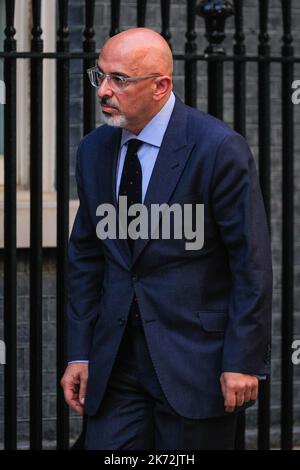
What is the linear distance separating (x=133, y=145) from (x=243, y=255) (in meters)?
0.52

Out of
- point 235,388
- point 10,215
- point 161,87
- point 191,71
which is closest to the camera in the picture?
point 235,388

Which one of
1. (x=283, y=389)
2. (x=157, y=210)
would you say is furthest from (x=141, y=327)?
(x=283, y=389)

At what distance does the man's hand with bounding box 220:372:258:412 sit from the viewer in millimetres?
4016

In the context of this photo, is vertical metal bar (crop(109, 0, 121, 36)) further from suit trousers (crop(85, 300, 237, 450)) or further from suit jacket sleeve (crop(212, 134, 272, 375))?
suit trousers (crop(85, 300, 237, 450))

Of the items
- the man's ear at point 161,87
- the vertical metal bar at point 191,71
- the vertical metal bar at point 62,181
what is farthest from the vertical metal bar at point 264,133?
the man's ear at point 161,87

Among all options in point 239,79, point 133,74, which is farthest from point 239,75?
point 133,74

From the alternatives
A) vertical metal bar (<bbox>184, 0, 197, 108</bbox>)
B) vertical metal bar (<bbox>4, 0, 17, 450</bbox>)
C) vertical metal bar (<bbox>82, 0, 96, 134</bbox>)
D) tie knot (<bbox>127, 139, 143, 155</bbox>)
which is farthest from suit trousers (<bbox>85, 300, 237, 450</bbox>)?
vertical metal bar (<bbox>184, 0, 197, 108</bbox>)

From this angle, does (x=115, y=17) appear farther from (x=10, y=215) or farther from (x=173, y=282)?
(x=173, y=282)

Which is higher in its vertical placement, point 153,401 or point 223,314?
point 223,314

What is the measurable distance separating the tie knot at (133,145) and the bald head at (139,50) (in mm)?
245

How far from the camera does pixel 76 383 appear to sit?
436cm

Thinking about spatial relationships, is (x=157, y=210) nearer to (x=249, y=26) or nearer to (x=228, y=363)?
(x=228, y=363)

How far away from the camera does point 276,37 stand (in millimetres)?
7535

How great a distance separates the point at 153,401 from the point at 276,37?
3.82 m
